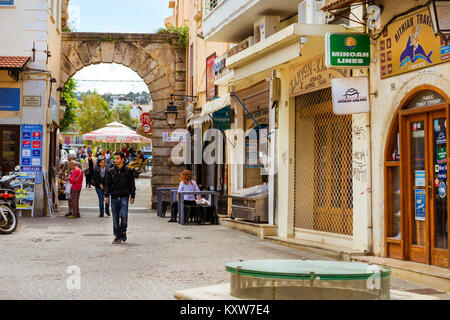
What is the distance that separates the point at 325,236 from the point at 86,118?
67.3m

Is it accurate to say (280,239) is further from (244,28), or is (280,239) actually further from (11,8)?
(11,8)

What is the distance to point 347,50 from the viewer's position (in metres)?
10.7

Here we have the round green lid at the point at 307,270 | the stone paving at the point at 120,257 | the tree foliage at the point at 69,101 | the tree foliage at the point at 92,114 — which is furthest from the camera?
the tree foliage at the point at 92,114

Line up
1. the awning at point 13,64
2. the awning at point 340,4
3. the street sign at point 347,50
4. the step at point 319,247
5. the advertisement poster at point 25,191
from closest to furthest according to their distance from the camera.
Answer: the awning at point 340,4 < the street sign at point 347,50 < the step at point 319,247 < the awning at point 13,64 < the advertisement poster at point 25,191

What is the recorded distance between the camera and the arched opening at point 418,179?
935cm

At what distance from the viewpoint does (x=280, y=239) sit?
46.2 feet

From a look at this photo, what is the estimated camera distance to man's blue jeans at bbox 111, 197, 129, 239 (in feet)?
44.5

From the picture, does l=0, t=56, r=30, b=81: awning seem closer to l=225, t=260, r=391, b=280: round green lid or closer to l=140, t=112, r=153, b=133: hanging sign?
l=140, t=112, r=153, b=133: hanging sign

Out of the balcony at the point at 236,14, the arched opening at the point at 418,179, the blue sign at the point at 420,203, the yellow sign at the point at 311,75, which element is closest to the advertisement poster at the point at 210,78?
the balcony at the point at 236,14

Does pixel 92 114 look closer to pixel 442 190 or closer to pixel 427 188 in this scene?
pixel 427 188

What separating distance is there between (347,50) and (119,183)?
5506 millimetres

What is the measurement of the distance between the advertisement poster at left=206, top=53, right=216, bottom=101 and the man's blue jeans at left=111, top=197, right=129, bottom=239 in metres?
8.52

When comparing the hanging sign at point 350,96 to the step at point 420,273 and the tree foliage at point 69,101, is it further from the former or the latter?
the tree foliage at point 69,101

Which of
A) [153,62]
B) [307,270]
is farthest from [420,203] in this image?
[153,62]
